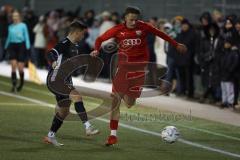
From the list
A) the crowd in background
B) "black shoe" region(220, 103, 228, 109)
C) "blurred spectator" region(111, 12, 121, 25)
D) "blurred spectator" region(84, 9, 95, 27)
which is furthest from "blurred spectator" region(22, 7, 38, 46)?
"black shoe" region(220, 103, 228, 109)

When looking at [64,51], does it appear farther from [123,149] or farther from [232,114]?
[232,114]

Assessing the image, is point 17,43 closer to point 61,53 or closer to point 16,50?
point 16,50

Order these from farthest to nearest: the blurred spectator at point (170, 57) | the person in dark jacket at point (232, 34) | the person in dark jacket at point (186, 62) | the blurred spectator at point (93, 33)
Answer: the blurred spectator at point (93, 33), the blurred spectator at point (170, 57), the person in dark jacket at point (186, 62), the person in dark jacket at point (232, 34)

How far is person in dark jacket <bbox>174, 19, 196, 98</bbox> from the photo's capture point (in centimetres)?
2175

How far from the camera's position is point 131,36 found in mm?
13617

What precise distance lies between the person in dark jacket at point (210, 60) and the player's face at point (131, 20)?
696 cm

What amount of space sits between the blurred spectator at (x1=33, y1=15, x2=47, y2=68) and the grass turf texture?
11.6 meters

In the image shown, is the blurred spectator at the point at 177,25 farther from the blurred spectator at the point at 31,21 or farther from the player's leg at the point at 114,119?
the blurred spectator at the point at 31,21

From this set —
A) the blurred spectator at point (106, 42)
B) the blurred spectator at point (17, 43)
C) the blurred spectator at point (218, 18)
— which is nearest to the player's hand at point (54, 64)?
the blurred spectator at point (218, 18)

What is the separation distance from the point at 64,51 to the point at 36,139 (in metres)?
1.59

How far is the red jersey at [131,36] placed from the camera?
13.6 meters

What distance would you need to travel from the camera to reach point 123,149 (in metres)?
12.9

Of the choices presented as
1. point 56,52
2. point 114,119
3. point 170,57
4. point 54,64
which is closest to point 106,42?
point 170,57

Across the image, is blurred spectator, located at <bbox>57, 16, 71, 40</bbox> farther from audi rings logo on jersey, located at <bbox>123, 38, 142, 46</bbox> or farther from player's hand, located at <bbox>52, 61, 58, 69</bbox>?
player's hand, located at <bbox>52, 61, 58, 69</bbox>
